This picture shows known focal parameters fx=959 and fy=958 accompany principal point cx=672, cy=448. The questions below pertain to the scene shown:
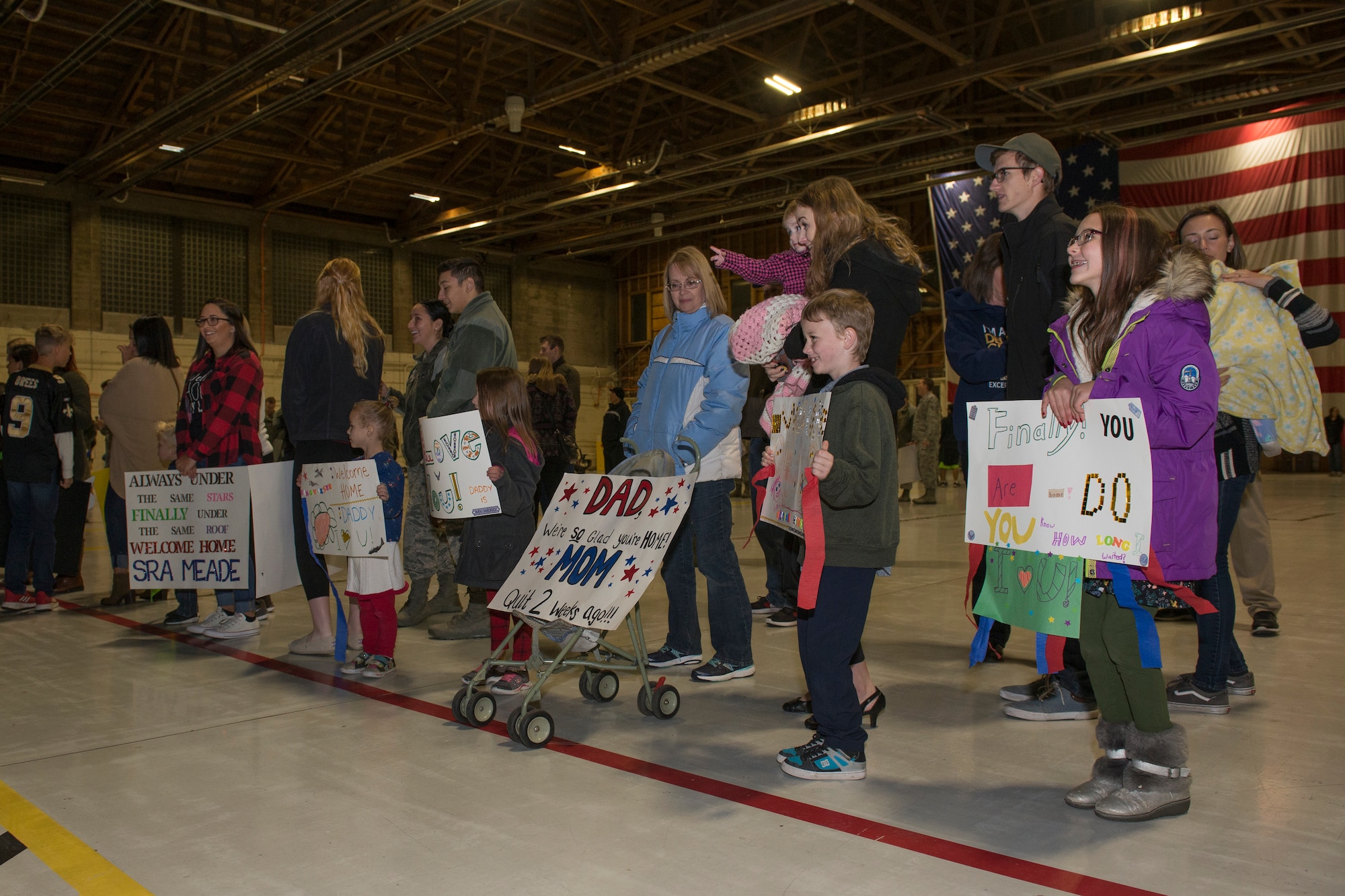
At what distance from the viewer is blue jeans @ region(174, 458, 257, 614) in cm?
468

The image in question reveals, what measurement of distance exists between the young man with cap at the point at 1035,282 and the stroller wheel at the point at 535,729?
4.94 feet

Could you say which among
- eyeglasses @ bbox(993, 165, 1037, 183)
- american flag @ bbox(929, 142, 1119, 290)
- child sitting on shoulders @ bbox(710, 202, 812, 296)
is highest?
american flag @ bbox(929, 142, 1119, 290)

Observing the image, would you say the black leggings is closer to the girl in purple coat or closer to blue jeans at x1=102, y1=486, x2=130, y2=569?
blue jeans at x1=102, y1=486, x2=130, y2=569

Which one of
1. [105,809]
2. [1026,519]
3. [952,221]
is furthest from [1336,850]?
[952,221]

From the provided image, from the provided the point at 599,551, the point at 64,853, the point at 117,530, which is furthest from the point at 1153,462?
the point at 117,530

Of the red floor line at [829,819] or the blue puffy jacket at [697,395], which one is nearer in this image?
the red floor line at [829,819]

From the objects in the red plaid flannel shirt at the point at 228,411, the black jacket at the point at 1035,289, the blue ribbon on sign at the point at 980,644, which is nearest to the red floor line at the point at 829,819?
the blue ribbon on sign at the point at 980,644

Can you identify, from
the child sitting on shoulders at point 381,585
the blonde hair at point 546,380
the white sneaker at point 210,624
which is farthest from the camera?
the blonde hair at point 546,380

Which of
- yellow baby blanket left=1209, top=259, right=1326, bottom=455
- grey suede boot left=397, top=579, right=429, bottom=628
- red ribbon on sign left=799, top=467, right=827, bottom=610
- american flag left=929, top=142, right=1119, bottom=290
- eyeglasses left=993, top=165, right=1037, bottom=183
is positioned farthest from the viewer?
american flag left=929, top=142, right=1119, bottom=290

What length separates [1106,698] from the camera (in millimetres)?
2346

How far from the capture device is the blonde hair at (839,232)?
293 cm

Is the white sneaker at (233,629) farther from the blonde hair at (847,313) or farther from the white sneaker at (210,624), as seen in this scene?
the blonde hair at (847,313)

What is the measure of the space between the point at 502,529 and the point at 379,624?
70 cm

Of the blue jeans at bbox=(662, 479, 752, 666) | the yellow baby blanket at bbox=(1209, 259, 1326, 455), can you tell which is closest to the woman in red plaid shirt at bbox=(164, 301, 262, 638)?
the blue jeans at bbox=(662, 479, 752, 666)
